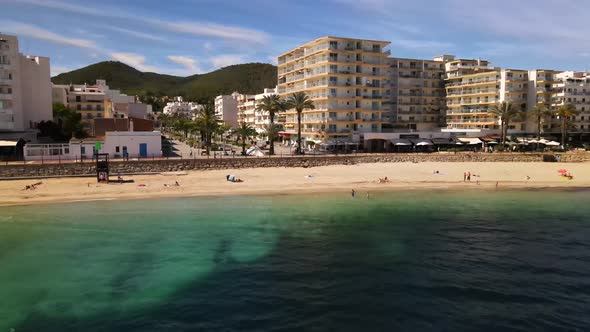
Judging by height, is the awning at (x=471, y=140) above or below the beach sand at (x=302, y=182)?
above

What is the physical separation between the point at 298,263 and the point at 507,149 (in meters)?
69.6

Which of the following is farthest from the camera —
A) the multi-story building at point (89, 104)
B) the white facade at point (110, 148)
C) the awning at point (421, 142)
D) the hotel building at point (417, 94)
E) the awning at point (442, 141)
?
the hotel building at point (417, 94)

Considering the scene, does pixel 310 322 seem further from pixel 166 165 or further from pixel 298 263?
pixel 166 165

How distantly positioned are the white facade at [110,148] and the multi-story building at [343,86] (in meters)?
33.0

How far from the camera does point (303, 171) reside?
6056cm

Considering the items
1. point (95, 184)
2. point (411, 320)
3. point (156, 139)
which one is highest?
point (156, 139)

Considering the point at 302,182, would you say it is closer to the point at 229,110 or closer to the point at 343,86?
the point at 343,86

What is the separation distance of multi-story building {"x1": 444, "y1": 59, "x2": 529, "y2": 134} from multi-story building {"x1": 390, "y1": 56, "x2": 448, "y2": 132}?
97.4 inches

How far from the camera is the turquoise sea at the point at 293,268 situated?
1847 cm

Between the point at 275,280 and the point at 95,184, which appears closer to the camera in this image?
the point at 275,280

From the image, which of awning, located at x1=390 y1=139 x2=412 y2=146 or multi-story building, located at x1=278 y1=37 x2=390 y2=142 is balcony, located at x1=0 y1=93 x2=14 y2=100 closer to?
multi-story building, located at x1=278 y1=37 x2=390 y2=142

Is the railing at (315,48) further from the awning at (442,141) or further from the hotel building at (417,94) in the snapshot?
Result: the awning at (442,141)

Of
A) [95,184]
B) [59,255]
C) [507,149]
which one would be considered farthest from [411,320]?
[507,149]

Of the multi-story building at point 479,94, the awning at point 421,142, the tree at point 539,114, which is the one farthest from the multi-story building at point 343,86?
the tree at point 539,114
